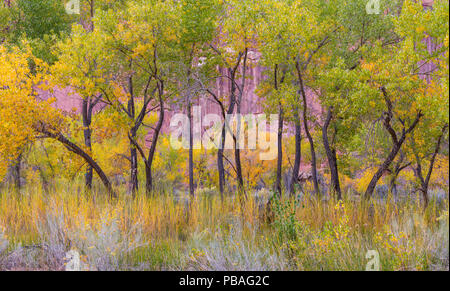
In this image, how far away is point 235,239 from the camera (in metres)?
8.59

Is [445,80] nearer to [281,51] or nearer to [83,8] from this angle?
[281,51]

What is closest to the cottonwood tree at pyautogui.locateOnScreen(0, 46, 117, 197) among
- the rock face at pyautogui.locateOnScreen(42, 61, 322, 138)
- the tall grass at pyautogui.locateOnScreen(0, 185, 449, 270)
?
the rock face at pyautogui.locateOnScreen(42, 61, 322, 138)

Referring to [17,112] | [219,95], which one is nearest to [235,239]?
[17,112]

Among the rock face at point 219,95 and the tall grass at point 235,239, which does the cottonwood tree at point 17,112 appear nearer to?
the rock face at point 219,95

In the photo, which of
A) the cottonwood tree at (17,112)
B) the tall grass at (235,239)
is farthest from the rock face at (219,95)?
the tall grass at (235,239)

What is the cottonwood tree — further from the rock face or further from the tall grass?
the tall grass

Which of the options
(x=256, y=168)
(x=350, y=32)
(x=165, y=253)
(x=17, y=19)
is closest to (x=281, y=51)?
(x=350, y=32)

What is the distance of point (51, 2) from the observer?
1820 centimetres

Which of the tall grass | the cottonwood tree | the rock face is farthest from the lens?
the rock face

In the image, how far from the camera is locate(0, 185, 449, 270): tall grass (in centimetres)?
745

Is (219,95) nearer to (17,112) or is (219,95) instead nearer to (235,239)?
(17,112)

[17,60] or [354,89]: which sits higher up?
[17,60]
